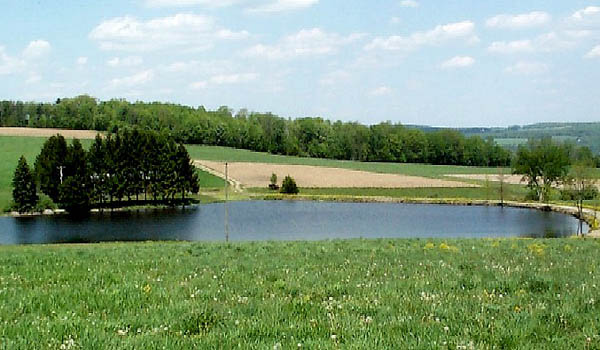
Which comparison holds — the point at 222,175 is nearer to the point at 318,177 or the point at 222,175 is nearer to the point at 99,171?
the point at 318,177

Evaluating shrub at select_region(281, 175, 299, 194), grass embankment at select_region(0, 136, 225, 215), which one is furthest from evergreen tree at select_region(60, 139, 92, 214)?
shrub at select_region(281, 175, 299, 194)

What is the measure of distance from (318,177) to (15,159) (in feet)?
195

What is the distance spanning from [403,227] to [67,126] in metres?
126

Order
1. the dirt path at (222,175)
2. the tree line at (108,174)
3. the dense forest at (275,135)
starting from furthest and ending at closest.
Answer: the dense forest at (275,135) → the dirt path at (222,175) → the tree line at (108,174)

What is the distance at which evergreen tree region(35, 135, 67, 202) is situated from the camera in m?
95.4

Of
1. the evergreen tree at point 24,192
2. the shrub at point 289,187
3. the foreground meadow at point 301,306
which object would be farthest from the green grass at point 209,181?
the foreground meadow at point 301,306

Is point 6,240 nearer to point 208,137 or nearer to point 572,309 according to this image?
point 572,309

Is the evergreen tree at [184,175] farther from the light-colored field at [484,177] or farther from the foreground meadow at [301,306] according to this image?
the foreground meadow at [301,306]

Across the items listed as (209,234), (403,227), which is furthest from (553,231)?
(209,234)

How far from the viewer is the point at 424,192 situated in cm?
11381

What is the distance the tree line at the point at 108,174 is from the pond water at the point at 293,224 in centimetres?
680

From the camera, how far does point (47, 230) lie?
70375 mm

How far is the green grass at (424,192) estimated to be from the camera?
4372 inches

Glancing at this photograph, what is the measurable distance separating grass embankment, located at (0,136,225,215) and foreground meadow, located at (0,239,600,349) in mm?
88674
